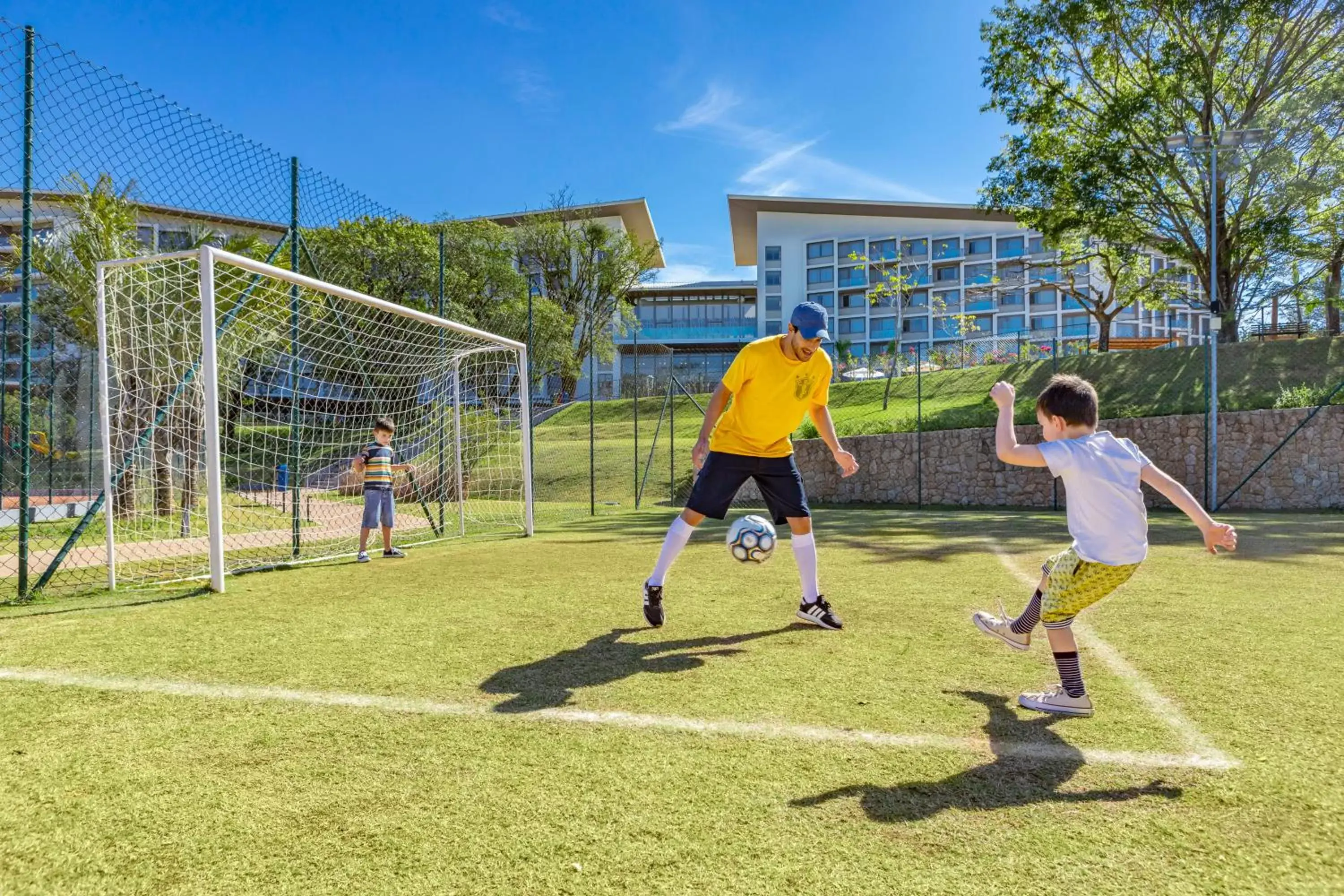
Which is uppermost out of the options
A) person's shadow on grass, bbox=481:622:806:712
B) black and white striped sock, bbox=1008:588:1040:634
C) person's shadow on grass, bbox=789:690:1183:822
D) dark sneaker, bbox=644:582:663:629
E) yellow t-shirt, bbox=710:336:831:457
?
yellow t-shirt, bbox=710:336:831:457

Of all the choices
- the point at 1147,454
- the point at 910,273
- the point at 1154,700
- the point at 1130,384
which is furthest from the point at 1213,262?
the point at 910,273

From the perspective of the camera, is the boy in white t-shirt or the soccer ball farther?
the soccer ball

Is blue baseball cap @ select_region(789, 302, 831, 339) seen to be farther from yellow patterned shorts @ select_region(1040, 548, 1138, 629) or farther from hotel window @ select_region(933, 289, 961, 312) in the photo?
hotel window @ select_region(933, 289, 961, 312)

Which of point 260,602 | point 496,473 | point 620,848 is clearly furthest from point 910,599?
point 496,473

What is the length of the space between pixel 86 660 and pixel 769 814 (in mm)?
3640

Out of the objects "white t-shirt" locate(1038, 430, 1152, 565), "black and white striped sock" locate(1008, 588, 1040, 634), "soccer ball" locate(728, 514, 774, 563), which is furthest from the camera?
"soccer ball" locate(728, 514, 774, 563)

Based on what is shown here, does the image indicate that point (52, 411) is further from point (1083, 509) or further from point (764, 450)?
point (1083, 509)

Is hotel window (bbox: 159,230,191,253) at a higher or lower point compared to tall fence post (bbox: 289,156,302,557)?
higher

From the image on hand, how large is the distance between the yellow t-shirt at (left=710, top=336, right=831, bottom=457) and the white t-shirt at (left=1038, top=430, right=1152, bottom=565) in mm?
1595

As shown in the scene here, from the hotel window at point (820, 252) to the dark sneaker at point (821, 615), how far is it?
210 ft

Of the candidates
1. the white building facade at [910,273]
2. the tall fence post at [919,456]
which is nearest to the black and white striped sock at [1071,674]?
the tall fence post at [919,456]

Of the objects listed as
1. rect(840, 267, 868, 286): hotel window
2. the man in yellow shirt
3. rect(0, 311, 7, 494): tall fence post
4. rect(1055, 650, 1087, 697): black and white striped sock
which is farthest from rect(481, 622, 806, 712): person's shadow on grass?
rect(840, 267, 868, 286): hotel window

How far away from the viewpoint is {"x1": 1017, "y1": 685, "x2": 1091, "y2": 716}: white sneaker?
292cm

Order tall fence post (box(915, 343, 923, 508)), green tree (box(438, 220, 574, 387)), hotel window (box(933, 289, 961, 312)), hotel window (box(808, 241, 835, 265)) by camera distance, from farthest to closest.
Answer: hotel window (box(808, 241, 835, 265)) → hotel window (box(933, 289, 961, 312)) → green tree (box(438, 220, 574, 387)) → tall fence post (box(915, 343, 923, 508))
